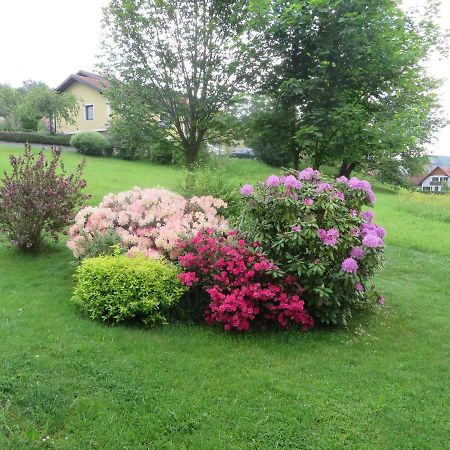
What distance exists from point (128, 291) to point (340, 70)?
4517mm

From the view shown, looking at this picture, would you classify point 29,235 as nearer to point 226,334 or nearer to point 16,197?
point 16,197

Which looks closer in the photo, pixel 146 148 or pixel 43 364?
pixel 43 364

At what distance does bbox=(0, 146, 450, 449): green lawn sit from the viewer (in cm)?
274

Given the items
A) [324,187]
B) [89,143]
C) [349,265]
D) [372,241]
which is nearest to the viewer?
[349,265]

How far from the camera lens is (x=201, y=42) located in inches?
313

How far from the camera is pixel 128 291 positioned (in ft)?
14.0

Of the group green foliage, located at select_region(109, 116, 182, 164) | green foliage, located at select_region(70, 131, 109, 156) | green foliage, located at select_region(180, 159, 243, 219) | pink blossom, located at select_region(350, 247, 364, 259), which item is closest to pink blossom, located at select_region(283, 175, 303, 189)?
pink blossom, located at select_region(350, 247, 364, 259)

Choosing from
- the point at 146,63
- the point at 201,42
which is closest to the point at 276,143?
the point at 201,42

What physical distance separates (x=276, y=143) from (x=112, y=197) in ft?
9.37

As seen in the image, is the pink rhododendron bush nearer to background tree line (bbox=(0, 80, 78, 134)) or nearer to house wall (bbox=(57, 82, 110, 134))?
background tree line (bbox=(0, 80, 78, 134))

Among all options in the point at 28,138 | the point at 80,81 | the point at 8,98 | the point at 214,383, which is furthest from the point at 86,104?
the point at 214,383

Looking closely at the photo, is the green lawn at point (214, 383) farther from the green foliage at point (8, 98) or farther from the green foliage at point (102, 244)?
the green foliage at point (8, 98)

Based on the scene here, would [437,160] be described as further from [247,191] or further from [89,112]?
[247,191]

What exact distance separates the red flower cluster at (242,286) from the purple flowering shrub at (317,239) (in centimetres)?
17
